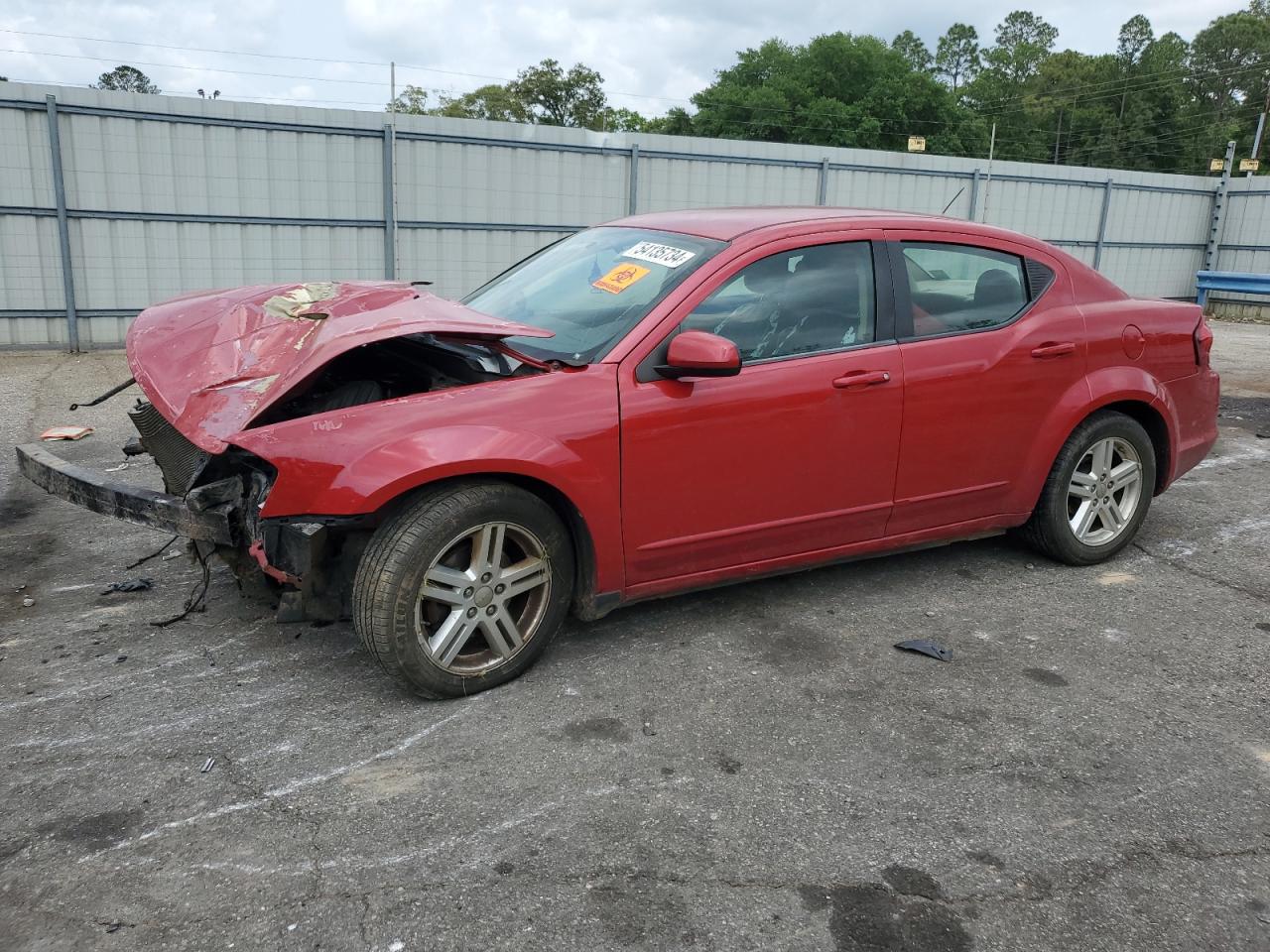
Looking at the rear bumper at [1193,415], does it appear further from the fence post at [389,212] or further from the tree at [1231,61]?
the tree at [1231,61]

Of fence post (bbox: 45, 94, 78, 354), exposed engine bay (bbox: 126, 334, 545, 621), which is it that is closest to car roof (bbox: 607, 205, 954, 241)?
exposed engine bay (bbox: 126, 334, 545, 621)

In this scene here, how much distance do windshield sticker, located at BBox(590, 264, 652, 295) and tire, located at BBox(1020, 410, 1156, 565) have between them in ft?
7.09

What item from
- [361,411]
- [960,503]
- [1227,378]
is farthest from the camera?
[1227,378]

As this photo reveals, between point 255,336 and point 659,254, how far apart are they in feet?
5.21

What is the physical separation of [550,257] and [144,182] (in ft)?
29.4

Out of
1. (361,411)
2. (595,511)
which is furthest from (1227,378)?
(361,411)

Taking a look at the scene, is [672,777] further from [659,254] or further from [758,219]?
[758,219]

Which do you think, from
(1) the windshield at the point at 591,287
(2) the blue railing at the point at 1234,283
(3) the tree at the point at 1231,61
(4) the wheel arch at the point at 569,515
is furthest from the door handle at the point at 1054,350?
(3) the tree at the point at 1231,61

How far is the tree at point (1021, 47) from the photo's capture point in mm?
85250

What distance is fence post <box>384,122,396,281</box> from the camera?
12.6 meters

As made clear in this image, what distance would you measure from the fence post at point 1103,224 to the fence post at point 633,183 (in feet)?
33.1

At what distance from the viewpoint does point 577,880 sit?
2.54 metres

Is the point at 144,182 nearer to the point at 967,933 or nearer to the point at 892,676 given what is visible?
the point at 892,676

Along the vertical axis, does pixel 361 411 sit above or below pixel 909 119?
below
